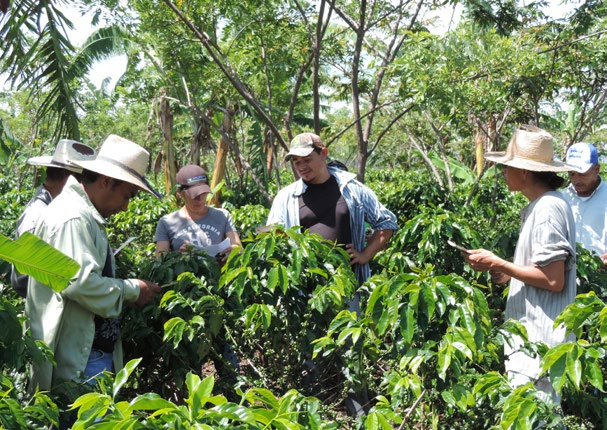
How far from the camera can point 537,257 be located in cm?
290

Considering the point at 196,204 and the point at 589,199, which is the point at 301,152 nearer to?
the point at 196,204

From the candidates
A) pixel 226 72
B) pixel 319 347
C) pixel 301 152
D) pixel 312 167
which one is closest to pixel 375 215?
pixel 312 167

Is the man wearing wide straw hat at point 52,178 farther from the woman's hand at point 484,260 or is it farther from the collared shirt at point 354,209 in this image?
the woman's hand at point 484,260

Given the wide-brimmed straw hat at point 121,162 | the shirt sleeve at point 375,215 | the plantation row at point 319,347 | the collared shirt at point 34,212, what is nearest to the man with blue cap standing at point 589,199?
the plantation row at point 319,347

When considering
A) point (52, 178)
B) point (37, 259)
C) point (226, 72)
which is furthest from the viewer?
point (226, 72)

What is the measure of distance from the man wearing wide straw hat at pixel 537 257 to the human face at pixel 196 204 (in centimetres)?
206

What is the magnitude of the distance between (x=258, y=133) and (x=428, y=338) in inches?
325

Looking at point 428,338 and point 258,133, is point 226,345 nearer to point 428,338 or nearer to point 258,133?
point 428,338

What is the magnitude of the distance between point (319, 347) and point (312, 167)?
162 centimetres

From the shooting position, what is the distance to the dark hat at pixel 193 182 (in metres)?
4.51

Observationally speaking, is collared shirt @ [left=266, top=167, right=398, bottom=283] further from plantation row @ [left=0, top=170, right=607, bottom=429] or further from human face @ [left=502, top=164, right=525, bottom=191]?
human face @ [left=502, top=164, right=525, bottom=191]

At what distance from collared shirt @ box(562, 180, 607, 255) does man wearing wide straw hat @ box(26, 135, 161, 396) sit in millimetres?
2899

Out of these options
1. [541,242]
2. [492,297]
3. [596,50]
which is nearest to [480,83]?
[596,50]

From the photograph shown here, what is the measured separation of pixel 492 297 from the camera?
14.5ft
